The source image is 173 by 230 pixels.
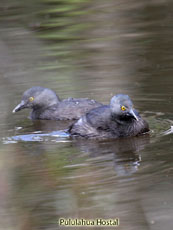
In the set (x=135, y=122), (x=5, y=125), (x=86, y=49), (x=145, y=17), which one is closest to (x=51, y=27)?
(x=86, y=49)

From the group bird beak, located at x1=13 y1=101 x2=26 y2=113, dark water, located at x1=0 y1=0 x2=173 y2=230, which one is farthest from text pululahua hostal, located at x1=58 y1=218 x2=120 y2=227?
bird beak, located at x1=13 y1=101 x2=26 y2=113

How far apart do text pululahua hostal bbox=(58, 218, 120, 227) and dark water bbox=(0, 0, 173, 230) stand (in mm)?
85

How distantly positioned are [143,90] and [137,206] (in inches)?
239

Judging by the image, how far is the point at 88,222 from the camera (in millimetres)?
6520

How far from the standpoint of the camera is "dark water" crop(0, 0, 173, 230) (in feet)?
23.6

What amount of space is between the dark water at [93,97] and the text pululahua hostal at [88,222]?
0.28 feet

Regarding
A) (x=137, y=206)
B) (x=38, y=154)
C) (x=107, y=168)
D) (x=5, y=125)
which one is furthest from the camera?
(x=5, y=125)

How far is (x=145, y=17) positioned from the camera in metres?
20.2

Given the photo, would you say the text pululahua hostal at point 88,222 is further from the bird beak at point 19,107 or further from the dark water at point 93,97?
the bird beak at point 19,107

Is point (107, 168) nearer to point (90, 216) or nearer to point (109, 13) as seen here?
point (90, 216)

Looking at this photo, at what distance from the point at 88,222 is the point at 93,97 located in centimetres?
681

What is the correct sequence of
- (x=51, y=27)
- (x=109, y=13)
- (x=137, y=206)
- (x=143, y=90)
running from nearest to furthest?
(x=137, y=206), (x=143, y=90), (x=51, y=27), (x=109, y=13)

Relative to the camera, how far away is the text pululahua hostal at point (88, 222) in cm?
651

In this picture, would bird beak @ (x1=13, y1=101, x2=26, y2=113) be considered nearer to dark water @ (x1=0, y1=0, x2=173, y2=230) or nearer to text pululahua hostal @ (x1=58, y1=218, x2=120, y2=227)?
dark water @ (x1=0, y1=0, x2=173, y2=230)
